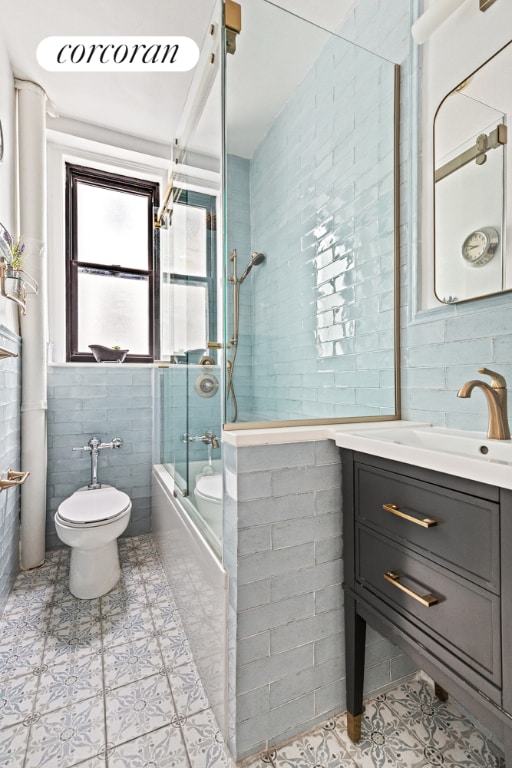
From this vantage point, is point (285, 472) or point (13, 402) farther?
point (13, 402)

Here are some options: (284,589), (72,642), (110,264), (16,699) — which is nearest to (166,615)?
(72,642)

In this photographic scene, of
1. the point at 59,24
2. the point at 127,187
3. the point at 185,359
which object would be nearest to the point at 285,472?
the point at 185,359

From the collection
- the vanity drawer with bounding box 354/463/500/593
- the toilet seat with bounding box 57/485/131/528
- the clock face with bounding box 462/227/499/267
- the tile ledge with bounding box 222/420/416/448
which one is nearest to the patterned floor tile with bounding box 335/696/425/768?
the vanity drawer with bounding box 354/463/500/593

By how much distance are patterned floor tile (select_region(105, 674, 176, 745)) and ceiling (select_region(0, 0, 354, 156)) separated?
2.05 meters

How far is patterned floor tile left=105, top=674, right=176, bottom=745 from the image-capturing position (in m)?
1.20

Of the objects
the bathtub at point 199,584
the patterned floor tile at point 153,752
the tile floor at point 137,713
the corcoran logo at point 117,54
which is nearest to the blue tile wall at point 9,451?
the tile floor at point 137,713

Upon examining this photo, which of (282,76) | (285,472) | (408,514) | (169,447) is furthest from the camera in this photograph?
(169,447)

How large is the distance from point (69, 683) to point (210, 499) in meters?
0.87

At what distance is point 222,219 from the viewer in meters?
1.33

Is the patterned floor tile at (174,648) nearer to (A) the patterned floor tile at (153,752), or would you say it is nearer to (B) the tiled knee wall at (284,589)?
(A) the patterned floor tile at (153,752)

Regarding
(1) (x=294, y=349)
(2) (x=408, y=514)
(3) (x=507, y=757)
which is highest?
(1) (x=294, y=349)

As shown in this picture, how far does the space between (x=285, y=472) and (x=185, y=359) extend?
0.90 metres

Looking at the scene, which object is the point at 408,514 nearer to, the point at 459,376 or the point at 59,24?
the point at 459,376

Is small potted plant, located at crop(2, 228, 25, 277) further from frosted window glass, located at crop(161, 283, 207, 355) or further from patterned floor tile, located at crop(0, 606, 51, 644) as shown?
patterned floor tile, located at crop(0, 606, 51, 644)
